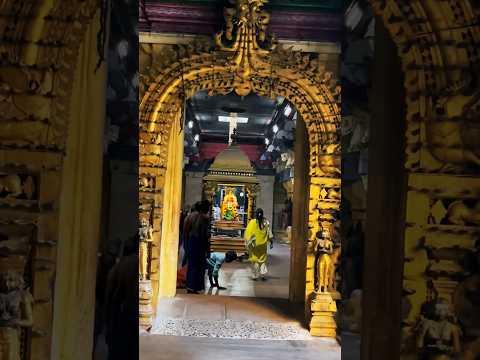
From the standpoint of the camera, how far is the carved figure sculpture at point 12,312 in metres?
1.55

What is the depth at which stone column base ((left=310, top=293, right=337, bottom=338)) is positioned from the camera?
4520mm

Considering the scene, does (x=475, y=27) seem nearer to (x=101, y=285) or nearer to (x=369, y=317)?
(x=369, y=317)

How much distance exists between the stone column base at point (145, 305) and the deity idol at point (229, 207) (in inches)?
334

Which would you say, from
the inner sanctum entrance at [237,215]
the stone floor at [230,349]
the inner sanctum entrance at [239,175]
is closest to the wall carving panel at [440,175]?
the stone floor at [230,349]

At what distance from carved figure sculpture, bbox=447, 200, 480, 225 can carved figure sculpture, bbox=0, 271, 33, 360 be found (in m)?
1.41

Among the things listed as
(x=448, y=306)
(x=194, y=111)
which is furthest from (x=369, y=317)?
(x=194, y=111)

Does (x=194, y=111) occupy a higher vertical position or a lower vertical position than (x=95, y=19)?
higher

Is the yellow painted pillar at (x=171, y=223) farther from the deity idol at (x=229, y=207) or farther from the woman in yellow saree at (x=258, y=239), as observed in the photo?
the deity idol at (x=229, y=207)

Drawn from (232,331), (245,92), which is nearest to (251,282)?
(232,331)

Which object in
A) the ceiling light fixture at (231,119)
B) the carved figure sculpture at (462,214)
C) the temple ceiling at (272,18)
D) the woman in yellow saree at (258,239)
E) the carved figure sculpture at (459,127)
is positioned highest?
the ceiling light fixture at (231,119)

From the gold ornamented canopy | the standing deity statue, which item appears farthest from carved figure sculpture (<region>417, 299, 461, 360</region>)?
the gold ornamented canopy

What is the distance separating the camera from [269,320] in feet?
Result: 16.1

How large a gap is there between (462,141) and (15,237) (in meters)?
1.49

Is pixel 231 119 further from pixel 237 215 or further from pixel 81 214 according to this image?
pixel 81 214
